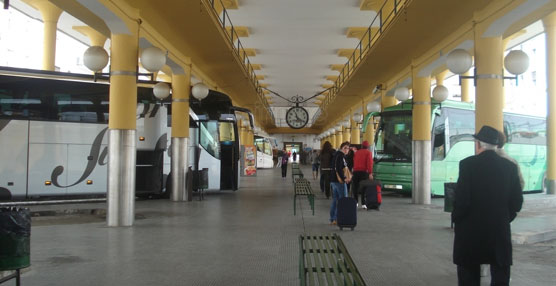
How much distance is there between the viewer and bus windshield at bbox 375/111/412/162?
A: 1742 centimetres

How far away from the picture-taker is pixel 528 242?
8102mm

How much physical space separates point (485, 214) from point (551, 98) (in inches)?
667

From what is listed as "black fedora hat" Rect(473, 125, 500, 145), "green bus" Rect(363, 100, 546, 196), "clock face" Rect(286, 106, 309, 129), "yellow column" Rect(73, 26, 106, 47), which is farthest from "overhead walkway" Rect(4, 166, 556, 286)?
"clock face" Rect(286, 106, 309, 129)

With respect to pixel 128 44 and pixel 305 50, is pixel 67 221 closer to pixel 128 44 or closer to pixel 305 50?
pixel 128 44

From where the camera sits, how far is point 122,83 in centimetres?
974

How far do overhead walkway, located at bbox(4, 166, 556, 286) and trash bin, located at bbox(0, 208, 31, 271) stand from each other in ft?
2.73

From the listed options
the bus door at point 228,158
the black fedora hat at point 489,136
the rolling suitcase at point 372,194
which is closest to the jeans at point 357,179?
the rolling suitcase at point 372,194

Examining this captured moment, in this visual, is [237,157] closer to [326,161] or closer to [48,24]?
[326,161]

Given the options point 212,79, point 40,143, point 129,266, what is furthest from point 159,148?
point 129,266

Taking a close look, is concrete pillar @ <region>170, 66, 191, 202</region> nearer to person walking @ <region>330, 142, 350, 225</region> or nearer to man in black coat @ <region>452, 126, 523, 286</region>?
person walking @ <region>330, 142, 350, 225</region>

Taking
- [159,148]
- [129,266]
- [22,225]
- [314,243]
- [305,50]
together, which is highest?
[305,50]

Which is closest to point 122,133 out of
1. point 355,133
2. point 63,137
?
point 63,137

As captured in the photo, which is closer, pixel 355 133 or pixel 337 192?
pixel 337 192

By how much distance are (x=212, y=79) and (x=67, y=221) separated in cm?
1002
